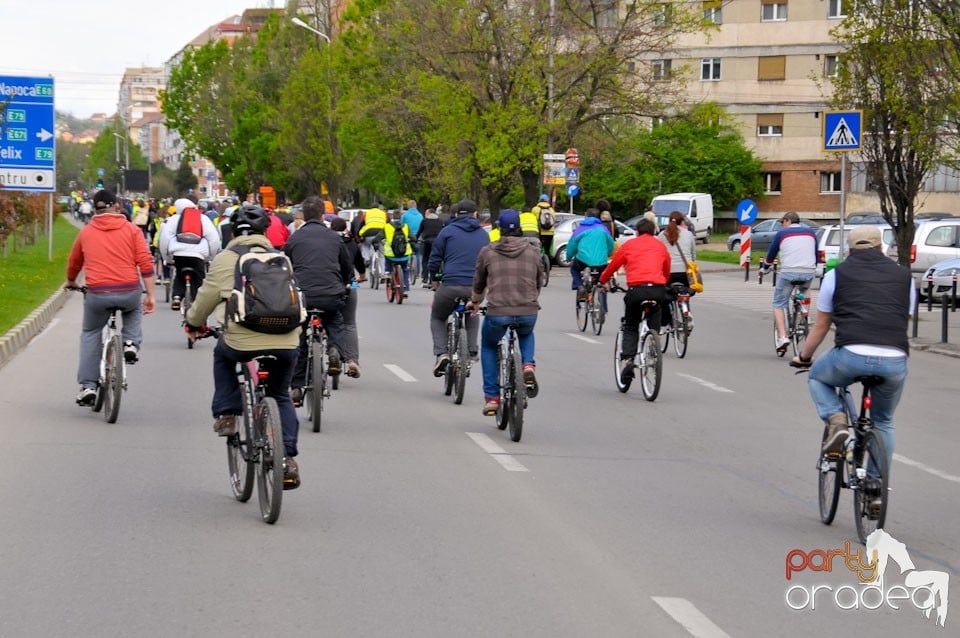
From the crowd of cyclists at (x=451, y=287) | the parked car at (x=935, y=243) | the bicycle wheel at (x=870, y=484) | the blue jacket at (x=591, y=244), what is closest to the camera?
the bicycle wheel at (x=870, y=484)

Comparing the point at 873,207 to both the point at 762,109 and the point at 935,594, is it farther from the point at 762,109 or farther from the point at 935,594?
the point at 935,594

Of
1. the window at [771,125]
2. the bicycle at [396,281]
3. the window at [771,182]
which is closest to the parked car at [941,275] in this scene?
the bicycle at [396,281]

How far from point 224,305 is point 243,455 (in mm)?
844

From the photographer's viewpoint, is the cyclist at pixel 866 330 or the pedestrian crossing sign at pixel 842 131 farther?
the pedestrian crossing sign at pixel 842 131

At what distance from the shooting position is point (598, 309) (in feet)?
72.9

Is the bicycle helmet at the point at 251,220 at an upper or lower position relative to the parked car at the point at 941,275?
upper

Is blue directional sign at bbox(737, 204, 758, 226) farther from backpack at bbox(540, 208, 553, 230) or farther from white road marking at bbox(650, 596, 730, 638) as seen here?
white road marking at bbox(650, 596, 730, 638)

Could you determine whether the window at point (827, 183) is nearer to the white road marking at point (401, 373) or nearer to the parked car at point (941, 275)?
the parked car at point (941, 275)

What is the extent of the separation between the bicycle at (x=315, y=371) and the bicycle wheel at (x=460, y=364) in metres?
1.24

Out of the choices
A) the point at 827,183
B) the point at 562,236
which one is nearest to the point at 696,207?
the point at 827,183

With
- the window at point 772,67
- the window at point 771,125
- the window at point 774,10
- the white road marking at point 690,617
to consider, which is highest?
the window at point 774,10

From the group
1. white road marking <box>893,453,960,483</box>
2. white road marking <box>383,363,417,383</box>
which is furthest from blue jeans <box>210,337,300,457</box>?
white road marking <box>383,363,417,383</box>

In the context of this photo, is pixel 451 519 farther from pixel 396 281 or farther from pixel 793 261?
pixel 396 281

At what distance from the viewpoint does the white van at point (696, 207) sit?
59.8 m
